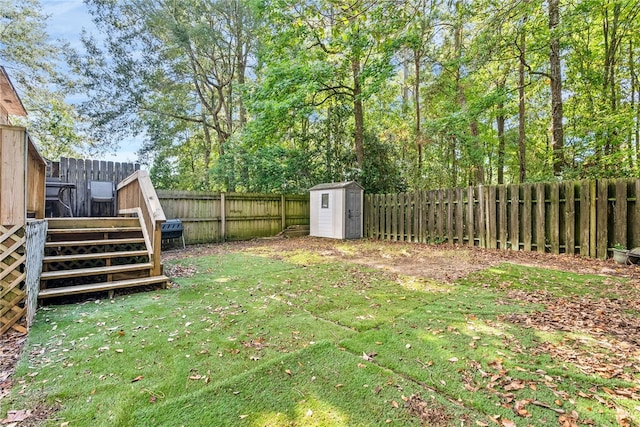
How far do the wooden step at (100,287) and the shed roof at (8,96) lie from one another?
4313 millimetres

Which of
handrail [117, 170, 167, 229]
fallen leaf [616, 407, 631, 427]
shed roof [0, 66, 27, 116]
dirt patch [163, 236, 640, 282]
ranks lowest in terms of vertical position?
fallen leaf [616, 407, 631, 427]

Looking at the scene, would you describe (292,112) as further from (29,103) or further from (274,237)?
(29,103)

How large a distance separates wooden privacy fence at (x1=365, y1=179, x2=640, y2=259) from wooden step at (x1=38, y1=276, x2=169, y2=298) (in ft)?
22.1

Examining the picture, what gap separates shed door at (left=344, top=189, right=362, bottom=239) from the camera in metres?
9.72

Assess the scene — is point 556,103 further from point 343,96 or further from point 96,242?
point 96,242

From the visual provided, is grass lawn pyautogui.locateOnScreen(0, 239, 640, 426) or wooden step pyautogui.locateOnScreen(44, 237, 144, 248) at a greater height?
wooden step pyautogui.locateOnScreen(44, 237, 144, 248)

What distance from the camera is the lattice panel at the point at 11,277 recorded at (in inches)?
108

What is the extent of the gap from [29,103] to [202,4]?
872 cm

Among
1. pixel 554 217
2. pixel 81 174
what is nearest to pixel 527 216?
pixel 554 217

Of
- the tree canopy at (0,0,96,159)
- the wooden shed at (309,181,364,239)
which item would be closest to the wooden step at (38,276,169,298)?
the wooden shed at (309,181,364,239)

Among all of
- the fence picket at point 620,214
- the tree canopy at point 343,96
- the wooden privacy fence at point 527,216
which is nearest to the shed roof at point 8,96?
the tree canopy at point 343,96

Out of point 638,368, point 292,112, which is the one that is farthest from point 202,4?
point 638,368

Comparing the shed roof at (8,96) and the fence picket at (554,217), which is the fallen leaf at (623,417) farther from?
the shed roof at (8,96)

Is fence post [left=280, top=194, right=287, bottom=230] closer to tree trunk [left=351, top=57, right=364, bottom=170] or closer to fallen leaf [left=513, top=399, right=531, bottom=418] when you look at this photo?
tree trunk [left=351, top=57, right=364, bottom=170]
